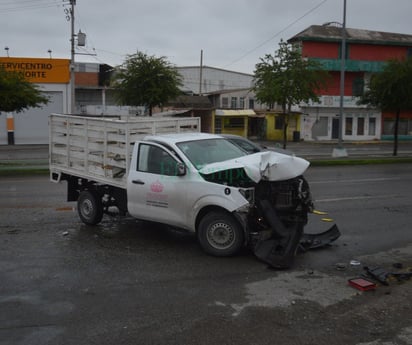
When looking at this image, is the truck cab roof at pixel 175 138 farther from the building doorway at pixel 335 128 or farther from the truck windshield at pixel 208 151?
the building doorway at pixel 335 128

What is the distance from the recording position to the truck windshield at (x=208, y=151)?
791 centimetres

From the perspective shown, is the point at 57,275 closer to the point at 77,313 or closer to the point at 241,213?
the point at 77,313

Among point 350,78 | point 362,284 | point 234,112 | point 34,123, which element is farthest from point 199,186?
point 350,78

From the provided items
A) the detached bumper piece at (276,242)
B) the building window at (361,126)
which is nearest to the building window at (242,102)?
the building window at (361,126)

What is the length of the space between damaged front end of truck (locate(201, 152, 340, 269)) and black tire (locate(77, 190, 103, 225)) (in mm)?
2968

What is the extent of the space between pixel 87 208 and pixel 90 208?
110 millimetres

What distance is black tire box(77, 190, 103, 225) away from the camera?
9.55m

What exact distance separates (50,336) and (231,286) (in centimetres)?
229

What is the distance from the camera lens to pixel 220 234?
732 centimetres

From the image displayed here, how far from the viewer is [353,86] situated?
5281 centimetres

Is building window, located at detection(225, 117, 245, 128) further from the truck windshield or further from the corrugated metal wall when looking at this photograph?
the truck windshield

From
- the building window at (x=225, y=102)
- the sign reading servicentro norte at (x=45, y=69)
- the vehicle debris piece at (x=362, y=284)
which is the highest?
the sign reading servicentro norte at (x=45, y=69)

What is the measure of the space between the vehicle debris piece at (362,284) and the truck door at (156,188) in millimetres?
2711

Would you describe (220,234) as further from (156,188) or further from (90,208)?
(90,208)
